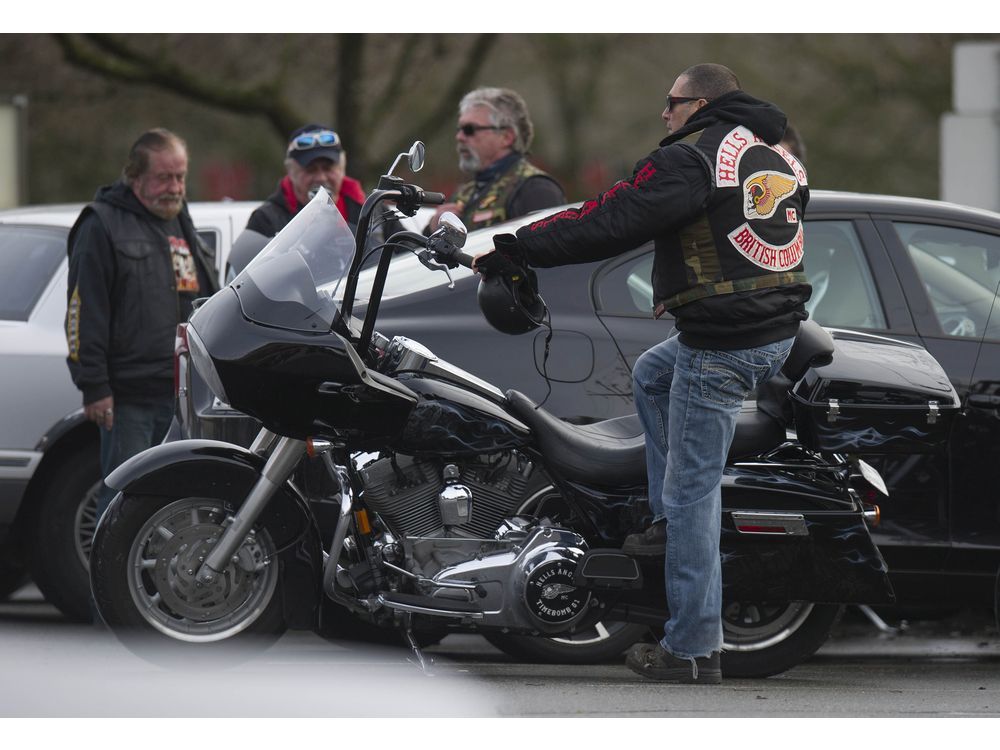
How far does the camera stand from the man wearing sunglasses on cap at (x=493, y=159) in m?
7.26

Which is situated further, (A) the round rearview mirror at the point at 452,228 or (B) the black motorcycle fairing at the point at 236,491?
(B) the black motorcycle fairing at the point at 236,491

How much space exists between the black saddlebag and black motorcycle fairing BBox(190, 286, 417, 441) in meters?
1.27

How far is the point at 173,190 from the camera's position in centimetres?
667

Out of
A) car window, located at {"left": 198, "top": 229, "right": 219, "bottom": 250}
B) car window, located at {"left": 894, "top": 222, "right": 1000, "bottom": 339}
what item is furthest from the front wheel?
car window, located at {"left": 198, "top": 229, "right": 219, "bottom": 250}

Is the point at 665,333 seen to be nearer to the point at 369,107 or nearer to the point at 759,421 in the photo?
the point at 759,421

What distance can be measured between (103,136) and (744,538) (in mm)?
14688

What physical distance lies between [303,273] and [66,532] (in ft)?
7.85

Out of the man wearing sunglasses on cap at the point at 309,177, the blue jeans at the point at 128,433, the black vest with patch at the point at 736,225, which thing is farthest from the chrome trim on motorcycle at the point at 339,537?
the man wearing sunglasses on cap at the point at 309,177

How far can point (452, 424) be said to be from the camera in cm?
504

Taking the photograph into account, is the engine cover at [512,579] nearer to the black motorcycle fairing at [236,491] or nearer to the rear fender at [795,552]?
the black motorcycle fairing at [236,491]

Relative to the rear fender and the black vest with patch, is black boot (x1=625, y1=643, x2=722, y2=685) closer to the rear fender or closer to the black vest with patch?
the rear fender

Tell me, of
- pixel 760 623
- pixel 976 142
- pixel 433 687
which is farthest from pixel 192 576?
pixel 976 142

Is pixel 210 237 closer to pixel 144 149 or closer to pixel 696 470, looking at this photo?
pixel 144 149

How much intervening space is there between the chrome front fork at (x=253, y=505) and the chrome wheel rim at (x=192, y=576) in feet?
0.12
